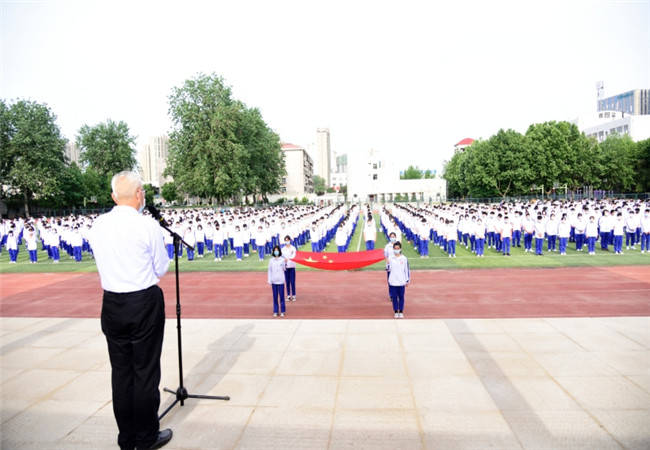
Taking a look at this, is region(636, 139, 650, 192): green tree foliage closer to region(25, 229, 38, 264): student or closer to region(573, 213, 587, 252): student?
region(573, 213, 587, 252): student

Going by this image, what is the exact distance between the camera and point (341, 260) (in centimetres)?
1103

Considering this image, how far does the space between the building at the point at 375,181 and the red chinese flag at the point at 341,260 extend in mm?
79213

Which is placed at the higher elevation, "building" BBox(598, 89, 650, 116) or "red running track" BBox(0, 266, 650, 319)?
"building" BBox(598, 89, 650, 116)

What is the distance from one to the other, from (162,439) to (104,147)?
71.9m

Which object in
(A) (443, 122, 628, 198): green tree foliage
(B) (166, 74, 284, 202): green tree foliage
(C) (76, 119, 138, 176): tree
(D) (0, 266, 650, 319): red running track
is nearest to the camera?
(D) (0, 266, 650, 319): red running track

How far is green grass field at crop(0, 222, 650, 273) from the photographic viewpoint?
51.8ft

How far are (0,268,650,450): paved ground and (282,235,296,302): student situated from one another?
1.84 m

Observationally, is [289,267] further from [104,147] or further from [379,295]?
[104,147]

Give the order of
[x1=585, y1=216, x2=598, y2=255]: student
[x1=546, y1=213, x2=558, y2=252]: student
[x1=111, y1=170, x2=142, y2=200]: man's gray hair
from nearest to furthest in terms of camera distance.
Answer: [x1=111, y1=170, x2=142, y2=200]: man's gray hair < [x1=585, y1=216, x2=598, y2=255]: student < [x1=546, y1=213, x2=558, y2=252]: student

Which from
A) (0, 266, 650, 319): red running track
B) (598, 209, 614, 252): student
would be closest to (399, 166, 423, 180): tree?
(598, 209, 614, 252): student

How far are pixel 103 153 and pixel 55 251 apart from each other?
52246 mm

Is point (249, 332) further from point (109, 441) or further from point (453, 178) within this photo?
point (453, 178)

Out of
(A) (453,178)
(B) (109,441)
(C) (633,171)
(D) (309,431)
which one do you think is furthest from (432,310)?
(A) (453,178)

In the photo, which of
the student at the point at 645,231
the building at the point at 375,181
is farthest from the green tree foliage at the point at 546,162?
the student at the point at 645,231
